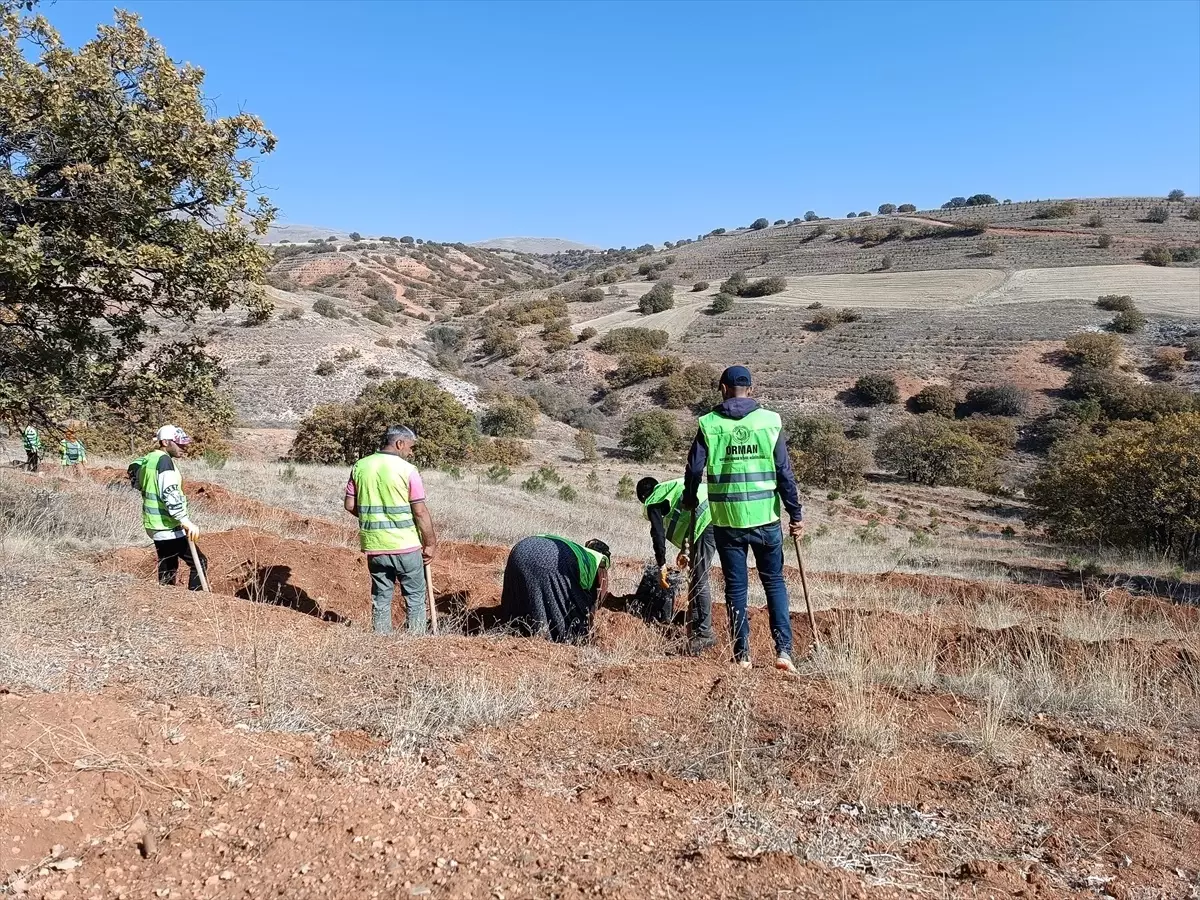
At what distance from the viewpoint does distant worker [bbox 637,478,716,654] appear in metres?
5.07

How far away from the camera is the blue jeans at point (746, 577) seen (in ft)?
15.3

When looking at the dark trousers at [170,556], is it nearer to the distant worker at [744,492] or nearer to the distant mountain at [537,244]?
the distant worker at [744,492]

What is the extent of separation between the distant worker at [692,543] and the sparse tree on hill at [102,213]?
4.69 meters

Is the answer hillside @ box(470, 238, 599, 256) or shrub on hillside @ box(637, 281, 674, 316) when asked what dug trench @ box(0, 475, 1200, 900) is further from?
hillside @ box(470, 238, 599, 256)

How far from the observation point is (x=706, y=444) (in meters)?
A: 4.70

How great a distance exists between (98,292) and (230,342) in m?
26.7

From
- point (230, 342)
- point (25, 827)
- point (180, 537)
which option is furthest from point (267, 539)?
point (230, 342)

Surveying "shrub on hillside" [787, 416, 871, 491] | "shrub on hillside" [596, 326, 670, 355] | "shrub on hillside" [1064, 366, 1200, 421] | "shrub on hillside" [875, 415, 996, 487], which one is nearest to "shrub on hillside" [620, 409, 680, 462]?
"shrub on hillside" [787, 416, 871, 491]

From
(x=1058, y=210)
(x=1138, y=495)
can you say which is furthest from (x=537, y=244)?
(x=1138, y=495)

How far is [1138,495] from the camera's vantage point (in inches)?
574

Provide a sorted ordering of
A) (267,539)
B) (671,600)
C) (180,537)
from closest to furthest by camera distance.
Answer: (671,600), (180,537), (267,539)

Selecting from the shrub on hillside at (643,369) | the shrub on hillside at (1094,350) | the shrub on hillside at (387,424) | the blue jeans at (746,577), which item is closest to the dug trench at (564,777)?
the blue jeans at (746,577)

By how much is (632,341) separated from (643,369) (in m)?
4.91

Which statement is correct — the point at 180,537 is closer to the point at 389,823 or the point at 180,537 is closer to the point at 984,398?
the point at 389,823
